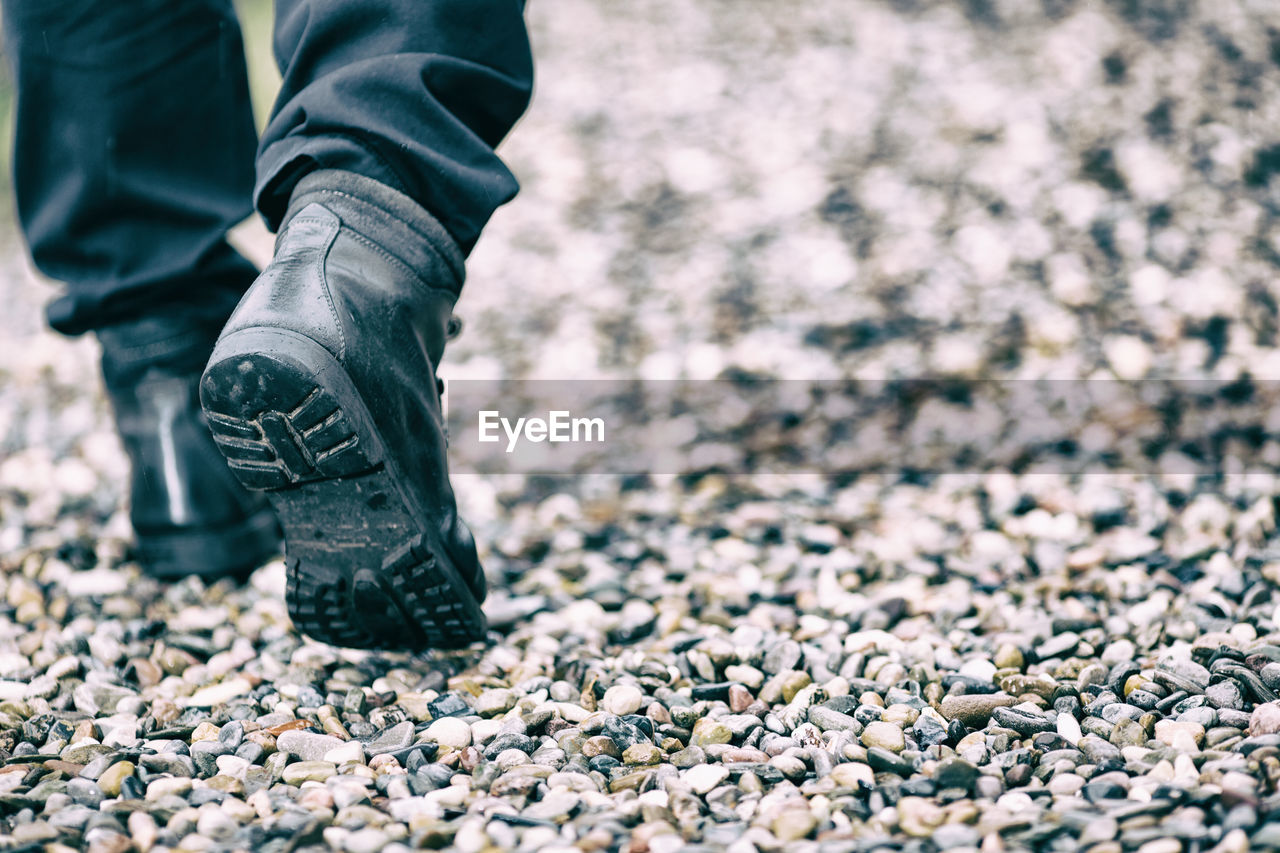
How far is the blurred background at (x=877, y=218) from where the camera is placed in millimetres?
2842

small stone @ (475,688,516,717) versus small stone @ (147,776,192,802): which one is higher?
small stone @ (147,776,192,802)

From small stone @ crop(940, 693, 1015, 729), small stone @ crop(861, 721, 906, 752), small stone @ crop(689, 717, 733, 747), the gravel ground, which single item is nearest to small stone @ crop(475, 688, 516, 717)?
the gravel ground

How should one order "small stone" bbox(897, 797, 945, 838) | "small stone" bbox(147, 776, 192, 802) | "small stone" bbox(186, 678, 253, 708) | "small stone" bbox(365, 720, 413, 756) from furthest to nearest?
1. "small stone" bbox(186, 678, 253, 708)
2. "small stone" bbox(365, 720, 413, 756)
3. "small stone" bbox(147, 776, 192, 802)
4. "small stone" bbox(897, 797, 945, 838)

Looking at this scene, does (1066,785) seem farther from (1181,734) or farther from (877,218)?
(877,218)

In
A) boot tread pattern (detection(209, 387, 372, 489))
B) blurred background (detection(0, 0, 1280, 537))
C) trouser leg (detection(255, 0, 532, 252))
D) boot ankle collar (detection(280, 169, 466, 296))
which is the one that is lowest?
blurred background (detection(0, 0, 1280, 537))

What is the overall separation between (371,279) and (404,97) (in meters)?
0.24

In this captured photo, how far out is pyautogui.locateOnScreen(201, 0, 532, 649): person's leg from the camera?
4.10 ft

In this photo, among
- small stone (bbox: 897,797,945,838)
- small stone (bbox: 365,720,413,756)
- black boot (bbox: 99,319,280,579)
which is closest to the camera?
small stone (bbox: 897,797,945,838)

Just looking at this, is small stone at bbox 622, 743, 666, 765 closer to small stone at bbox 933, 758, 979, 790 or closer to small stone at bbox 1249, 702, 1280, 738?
small stone at bbox 933, 758, 979, 790

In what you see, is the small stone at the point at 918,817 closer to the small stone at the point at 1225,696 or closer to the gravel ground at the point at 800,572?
the gravel ground at the point at 800,572

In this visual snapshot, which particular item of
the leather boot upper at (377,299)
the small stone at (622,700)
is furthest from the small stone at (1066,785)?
the leather boot upper at (377,299)

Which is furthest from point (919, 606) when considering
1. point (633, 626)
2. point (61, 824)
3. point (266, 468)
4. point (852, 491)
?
point (61, 824)

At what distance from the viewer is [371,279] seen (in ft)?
4.33

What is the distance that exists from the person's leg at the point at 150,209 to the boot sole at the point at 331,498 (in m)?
0.56
